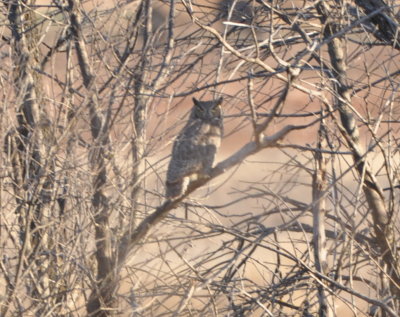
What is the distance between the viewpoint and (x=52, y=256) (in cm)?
423

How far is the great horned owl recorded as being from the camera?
555 centimetres

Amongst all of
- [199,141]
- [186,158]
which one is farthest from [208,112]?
[186,158]

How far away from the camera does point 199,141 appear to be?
5770 millimetres

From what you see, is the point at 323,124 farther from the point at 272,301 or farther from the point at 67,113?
the point at 67,113

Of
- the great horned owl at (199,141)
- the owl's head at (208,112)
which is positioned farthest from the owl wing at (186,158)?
the owl's head at (208,112)

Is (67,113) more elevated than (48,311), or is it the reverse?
(67,113)

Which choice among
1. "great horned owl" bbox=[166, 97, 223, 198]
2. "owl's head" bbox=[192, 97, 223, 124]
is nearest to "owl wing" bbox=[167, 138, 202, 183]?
"great horned owl" bbox=[166, 97, 223, 198]

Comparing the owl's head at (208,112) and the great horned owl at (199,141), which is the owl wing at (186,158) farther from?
the owl's head at (208,112)

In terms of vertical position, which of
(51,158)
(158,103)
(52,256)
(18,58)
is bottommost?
(52,256)

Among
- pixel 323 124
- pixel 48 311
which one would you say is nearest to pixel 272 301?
pixel 323 124

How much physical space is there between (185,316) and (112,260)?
632 millimetres

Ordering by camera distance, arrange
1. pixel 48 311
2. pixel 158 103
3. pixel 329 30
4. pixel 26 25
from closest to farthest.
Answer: pixel 48 311 < pixel 158 103 < pixel 329 30 < pixel 26 25

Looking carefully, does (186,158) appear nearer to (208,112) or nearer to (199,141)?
(199,141)

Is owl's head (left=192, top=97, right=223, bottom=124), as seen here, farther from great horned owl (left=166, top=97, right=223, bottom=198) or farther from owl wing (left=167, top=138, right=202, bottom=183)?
owl wing (left=167, top=138, right=202, bottom=183)
